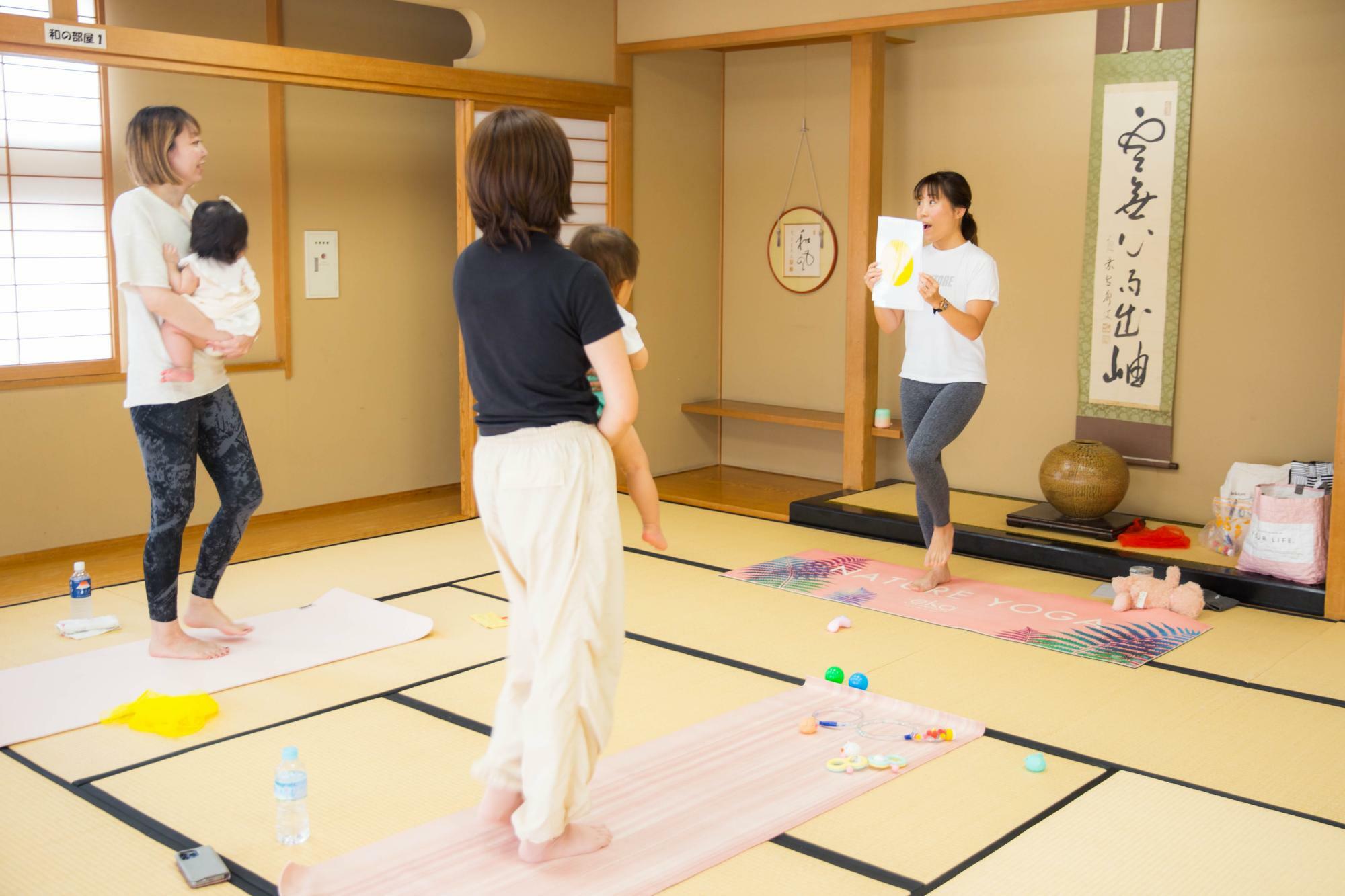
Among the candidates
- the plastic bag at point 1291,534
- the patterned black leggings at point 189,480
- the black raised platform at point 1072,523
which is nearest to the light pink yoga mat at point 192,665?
the patterned black leggings at point 189,480

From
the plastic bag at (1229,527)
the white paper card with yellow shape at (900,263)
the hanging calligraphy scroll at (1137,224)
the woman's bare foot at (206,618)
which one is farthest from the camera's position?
the hanging calligraphy scroll at (1137,224)

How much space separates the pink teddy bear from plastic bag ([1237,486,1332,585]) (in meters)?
0.27

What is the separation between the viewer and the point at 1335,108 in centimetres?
478

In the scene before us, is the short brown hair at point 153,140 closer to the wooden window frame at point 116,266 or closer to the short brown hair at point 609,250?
the wooden window frame at point 116,266

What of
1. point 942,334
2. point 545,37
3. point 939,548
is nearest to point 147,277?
point 942,334

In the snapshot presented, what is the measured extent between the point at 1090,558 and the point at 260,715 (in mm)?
3025

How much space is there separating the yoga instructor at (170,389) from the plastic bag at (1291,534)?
3384 mm

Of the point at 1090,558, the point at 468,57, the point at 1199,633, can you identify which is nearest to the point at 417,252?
the point at 468,57

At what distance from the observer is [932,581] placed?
4.39 metres

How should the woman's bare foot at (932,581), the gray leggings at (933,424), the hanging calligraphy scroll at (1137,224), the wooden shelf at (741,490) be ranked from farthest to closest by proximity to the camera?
the wooden shelf at (741,490)
the hanging calligraphy scroll at (1137,224)
the woman's bare foot at (932,581)
the gray leggings at (933,424)

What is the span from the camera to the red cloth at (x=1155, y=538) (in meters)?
4.77

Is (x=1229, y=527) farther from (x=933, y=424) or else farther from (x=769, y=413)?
(x=769, y=413)

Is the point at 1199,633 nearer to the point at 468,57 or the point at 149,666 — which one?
the point at 149,666

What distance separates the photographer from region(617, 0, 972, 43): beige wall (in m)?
5.20
